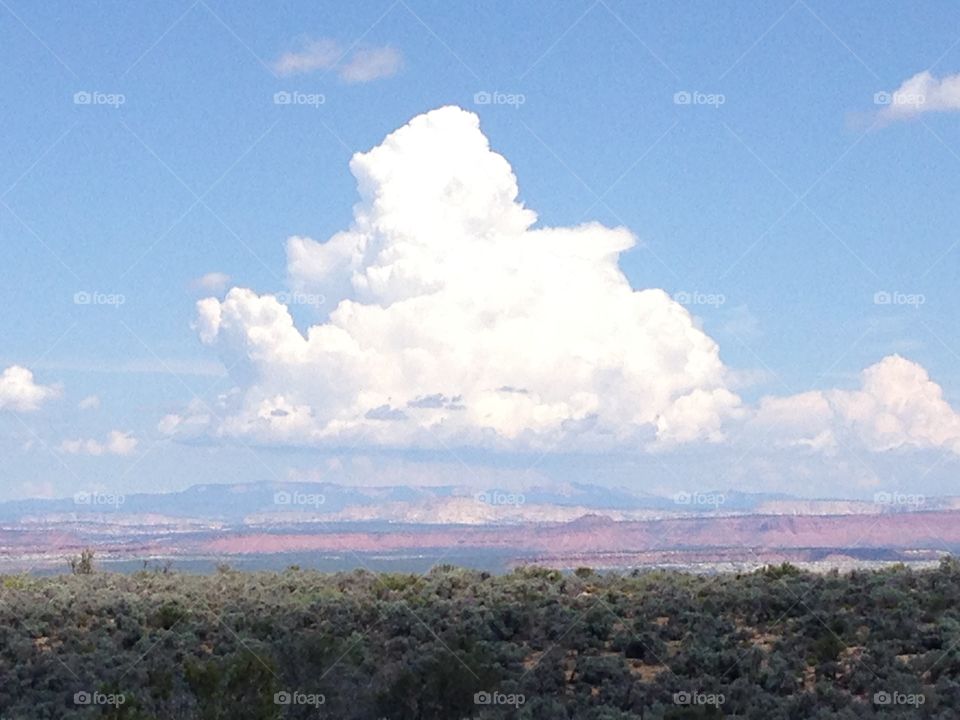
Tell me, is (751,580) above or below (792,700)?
above

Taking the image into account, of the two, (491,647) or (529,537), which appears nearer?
(491,647)

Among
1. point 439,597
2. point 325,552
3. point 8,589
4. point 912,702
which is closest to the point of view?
point 912,702

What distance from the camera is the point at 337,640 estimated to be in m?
21.5

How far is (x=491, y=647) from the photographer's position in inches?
863

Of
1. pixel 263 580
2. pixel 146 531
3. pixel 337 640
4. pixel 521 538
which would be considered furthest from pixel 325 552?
pixel 146 531

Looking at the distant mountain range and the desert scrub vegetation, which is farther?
the distant mountain range

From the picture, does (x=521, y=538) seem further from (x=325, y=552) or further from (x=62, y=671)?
(x=62, y=671)

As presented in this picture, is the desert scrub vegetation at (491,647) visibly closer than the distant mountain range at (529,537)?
Yes

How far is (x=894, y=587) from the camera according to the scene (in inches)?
992

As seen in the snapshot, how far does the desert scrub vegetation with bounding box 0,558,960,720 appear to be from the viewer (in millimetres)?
18234

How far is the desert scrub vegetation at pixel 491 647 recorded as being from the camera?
1823 centimetres

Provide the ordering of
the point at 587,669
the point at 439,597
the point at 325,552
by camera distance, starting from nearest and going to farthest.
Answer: the point at 587,669
the point at 439,597
the point at 325,552

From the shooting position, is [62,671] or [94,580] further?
[94,580]

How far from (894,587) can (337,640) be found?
37.2 feet
